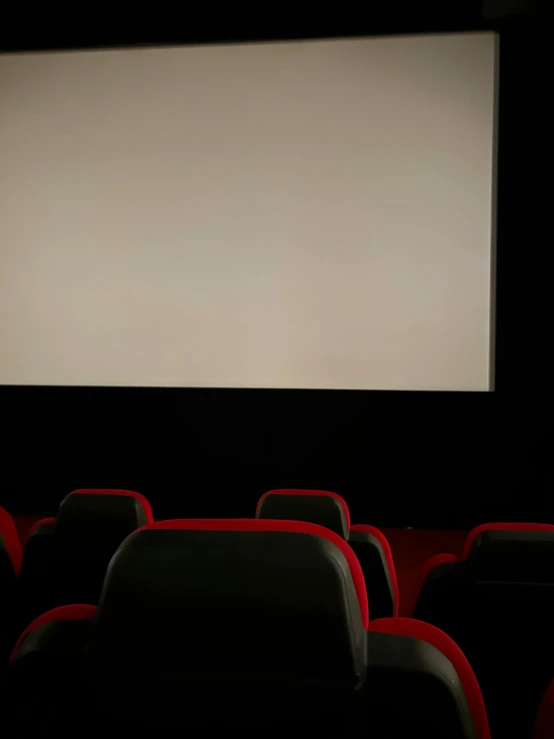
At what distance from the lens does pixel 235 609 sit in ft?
2.21

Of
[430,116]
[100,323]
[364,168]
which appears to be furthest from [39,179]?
[430,116]

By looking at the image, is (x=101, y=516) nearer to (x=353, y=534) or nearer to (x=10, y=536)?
(x=10, y=536)

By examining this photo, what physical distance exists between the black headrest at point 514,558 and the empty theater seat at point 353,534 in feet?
0.89

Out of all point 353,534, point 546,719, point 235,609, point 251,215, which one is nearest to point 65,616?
point 235,609

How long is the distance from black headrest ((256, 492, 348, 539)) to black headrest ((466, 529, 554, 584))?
0.37 metres

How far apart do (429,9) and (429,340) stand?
77.2 inches

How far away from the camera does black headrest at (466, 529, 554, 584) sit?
119 cm

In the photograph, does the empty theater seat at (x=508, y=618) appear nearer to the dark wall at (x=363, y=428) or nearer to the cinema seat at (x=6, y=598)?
the cinema seat at (x=6, y=598)

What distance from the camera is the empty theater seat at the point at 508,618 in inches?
46.1

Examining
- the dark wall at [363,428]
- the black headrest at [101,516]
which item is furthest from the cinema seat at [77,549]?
the dark wall at [363,428]

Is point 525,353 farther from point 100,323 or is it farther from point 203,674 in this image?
point 203,674

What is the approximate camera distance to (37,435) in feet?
14.4

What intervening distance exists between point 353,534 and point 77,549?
0.65 meters

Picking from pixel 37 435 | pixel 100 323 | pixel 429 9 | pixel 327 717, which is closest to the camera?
pixel 327 717
